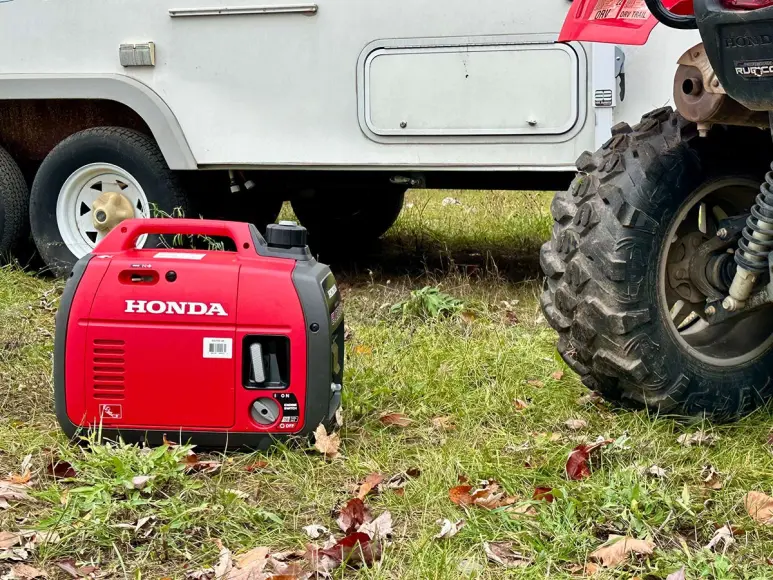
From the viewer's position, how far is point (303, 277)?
110 inches

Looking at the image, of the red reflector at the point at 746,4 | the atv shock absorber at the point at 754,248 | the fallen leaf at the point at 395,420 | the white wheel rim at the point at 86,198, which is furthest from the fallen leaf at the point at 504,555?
the white wheel rim at the point at 86,198

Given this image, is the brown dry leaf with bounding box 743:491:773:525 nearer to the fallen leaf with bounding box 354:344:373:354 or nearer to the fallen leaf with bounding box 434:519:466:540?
the fallen leaf with bounding box 434:519:466:540

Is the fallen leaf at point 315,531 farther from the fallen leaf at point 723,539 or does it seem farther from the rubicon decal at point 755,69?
the rubicon decal at point 755,69

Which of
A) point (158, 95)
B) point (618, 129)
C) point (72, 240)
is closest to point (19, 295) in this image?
point (72, 240)

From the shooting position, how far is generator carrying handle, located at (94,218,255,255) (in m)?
2.86

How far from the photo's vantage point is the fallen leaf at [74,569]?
2.20 metres

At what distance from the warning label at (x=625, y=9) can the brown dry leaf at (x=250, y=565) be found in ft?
5.57

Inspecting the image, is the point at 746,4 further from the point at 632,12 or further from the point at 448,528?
the point at 448,528

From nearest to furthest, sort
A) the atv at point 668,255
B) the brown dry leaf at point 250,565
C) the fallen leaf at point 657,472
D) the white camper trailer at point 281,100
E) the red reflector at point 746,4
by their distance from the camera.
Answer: the red reflector at point 746,4 < the brown dry leaf at point 250,565 < the fallen leaf at point 657,472 < the atv at point 668,255 < the white camper trailer at point 281,100

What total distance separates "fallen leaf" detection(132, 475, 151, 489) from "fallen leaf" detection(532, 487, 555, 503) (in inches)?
39.4

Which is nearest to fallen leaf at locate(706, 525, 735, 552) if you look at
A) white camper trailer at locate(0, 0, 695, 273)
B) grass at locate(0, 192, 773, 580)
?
grass at locate(0, 192, 773, 580)

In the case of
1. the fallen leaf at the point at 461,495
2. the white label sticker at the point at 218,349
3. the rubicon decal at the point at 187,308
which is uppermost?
the rubicon decal at the point at 187,308

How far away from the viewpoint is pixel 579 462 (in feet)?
8.64

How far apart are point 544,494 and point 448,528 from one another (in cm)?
30
